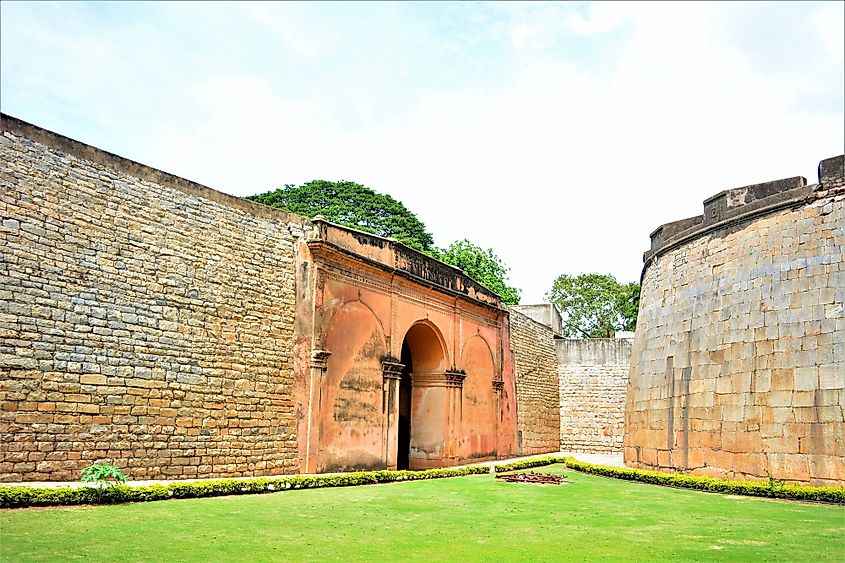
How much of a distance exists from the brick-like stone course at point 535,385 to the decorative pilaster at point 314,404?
10.6m

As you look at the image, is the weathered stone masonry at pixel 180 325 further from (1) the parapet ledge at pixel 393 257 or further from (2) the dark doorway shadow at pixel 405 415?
(2) the dark doorway shadow at pixel 405 415

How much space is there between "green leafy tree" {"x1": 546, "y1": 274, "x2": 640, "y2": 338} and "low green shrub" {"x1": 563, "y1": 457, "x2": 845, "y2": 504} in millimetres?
30115

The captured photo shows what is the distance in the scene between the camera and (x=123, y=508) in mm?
8078

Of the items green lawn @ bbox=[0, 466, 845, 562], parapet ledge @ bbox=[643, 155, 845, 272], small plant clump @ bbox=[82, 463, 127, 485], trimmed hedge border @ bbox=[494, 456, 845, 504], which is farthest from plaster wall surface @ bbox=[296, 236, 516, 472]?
parapet ledge @ bbox=[643, 155, 845, 272]

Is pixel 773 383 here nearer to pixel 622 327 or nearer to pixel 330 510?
pixel 330 510

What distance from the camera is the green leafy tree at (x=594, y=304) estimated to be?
4316cm

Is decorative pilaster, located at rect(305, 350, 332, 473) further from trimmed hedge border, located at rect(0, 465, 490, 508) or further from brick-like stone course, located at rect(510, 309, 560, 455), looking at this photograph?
brick-like stone course, located at rect(510, 309, 560, 455)

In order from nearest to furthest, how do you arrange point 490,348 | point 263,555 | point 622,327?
point 263,555
point 490,348
point 622,327

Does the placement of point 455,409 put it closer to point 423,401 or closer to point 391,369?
point 423,401

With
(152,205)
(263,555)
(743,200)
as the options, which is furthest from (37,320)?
(743,200)

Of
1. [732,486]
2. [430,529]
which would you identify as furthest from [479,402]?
[430,529]

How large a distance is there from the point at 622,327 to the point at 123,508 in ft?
127

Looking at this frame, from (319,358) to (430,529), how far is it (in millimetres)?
6513

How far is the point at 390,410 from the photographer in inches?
610
